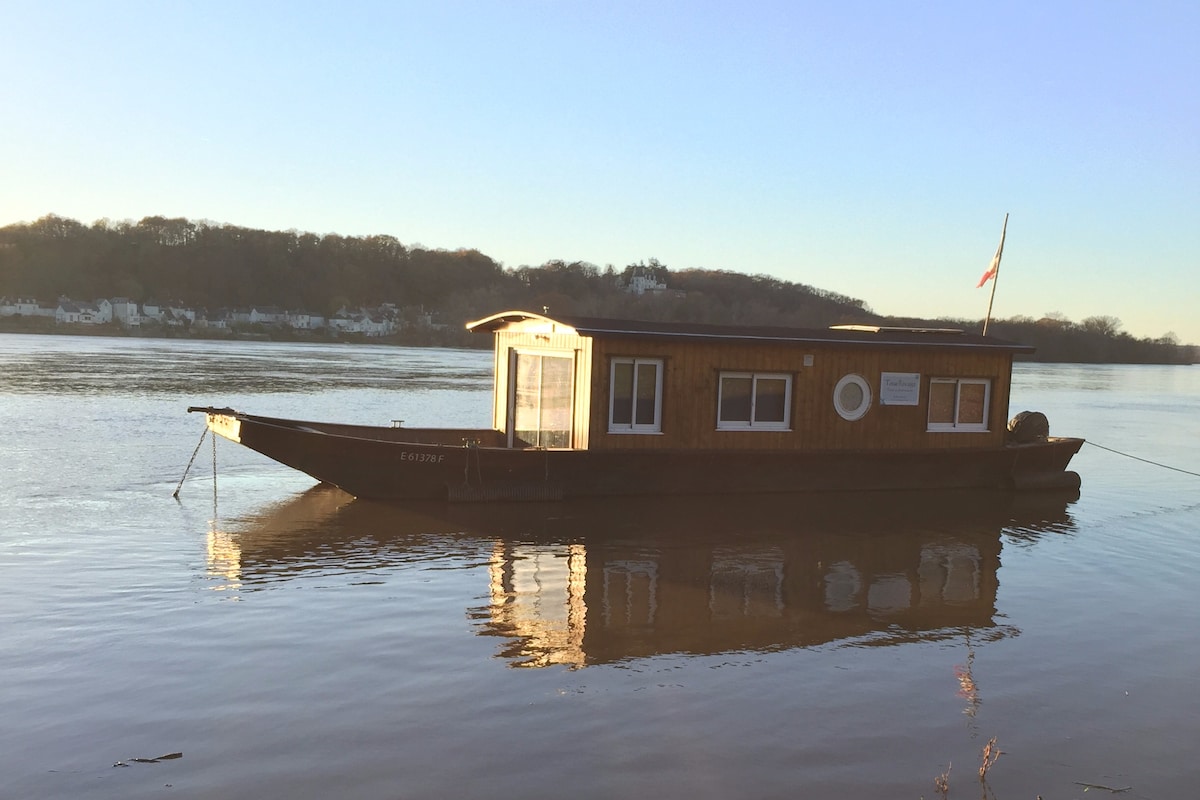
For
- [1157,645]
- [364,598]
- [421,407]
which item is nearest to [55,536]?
[364,598]

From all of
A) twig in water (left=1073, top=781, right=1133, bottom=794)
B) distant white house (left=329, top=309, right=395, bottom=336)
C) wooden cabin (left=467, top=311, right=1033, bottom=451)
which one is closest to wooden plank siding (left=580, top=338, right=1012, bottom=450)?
wooden cabin (left=467, top=311, right=1033, bottom=451)

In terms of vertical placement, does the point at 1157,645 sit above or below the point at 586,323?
below

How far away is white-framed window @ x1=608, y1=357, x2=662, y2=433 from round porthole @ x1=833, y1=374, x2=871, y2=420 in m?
3.63

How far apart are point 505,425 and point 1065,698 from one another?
37.8 ft

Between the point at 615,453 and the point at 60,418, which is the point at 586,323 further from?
the point at 60,418

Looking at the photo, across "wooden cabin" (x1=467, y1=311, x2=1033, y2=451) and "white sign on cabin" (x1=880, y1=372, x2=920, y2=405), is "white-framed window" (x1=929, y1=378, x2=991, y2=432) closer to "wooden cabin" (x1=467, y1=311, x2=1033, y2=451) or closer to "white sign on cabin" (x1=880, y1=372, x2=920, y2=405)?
"wooden cabin" (x1=467, y1=311, x2=1033, y2=451)

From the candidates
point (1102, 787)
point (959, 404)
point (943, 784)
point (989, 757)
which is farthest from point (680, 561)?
point (959, 404)

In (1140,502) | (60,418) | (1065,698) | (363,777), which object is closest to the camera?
(363,777)

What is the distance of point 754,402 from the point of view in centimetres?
1723

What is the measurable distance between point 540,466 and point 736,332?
14.0 ft

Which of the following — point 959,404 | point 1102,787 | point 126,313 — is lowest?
point 1102,787

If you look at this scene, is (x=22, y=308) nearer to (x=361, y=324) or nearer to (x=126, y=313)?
(x=126, y=313)

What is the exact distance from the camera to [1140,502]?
20.4 meters

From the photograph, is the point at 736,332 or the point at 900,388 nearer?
the point at 736,332
